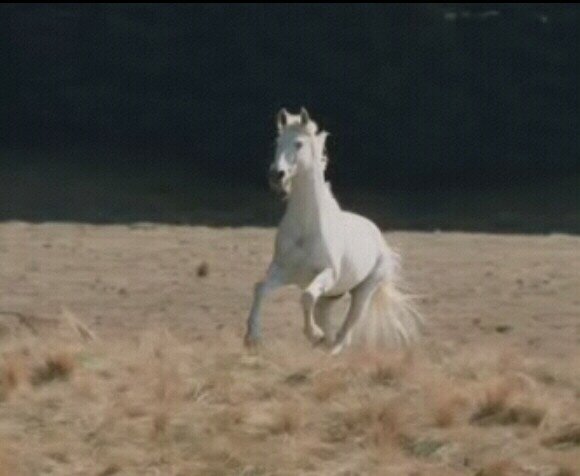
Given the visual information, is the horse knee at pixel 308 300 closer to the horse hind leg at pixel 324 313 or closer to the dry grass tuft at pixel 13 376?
the horse hind leg at pixel 324 313

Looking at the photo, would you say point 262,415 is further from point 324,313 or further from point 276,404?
point 324,313

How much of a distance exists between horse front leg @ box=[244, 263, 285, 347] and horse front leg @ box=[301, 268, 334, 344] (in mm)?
163

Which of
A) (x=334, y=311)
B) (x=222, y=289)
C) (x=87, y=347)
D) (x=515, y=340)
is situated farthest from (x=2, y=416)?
(x=222, y=289)

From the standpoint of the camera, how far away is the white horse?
38.8 feet

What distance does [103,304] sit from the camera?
16.2 meters

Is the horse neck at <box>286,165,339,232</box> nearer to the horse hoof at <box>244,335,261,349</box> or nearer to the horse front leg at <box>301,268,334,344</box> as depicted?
the horse front leg at <box>301,268,334,344</box>

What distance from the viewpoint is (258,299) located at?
11.6m

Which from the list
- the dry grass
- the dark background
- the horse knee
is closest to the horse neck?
the horse knee

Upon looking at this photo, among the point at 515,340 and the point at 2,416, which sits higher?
the point at 515,340

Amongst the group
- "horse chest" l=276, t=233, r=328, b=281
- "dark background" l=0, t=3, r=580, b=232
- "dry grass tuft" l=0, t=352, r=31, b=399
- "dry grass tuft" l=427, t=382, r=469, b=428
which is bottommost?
"dry grass tuft" l=427, t=382, r=469, b=428

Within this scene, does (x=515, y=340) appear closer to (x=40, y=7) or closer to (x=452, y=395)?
(x=452, y=395)

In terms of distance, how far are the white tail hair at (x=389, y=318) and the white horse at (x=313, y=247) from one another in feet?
0.41

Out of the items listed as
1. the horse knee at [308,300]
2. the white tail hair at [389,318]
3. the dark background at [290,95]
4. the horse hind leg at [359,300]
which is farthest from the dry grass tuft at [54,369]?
the dark background at [290,95]

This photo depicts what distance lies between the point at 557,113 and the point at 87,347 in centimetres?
1742
